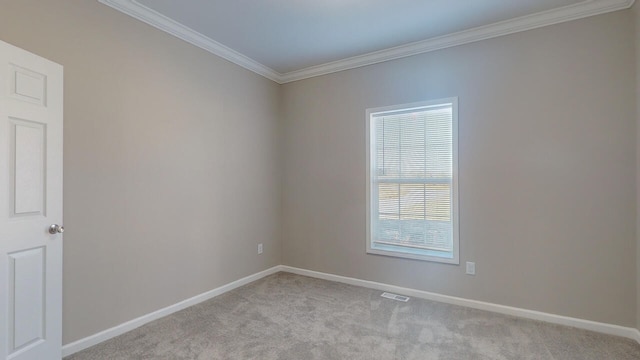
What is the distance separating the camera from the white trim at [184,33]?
249 centimetres

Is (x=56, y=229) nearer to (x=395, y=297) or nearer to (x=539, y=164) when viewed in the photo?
(x=395, y=297)

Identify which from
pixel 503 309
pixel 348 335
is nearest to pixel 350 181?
pixel 348 335

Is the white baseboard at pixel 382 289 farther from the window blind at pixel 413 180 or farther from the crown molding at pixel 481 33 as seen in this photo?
the crown molding at pixel 481 33

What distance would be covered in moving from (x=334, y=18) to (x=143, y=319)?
10.2 ft

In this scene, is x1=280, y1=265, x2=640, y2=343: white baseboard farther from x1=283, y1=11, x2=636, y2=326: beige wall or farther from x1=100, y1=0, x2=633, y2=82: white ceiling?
x1=100, y1=0, x2=633, y2=82: white ceiling

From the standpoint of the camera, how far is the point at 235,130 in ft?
11.7

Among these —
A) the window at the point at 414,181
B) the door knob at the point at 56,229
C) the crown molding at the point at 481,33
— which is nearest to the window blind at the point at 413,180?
the window at the point at 414,181

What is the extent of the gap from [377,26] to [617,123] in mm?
2128

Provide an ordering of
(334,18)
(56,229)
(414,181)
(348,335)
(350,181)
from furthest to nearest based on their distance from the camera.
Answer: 1. (350,181)
2. (414,181)
3. (334,18)
4. (348,335)
5. (56,229)

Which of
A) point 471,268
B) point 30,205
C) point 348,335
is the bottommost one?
point 348,335

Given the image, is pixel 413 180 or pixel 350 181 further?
pixel 350 181

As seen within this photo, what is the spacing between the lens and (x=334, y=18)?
2.74m

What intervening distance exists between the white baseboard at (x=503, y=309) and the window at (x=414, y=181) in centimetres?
37

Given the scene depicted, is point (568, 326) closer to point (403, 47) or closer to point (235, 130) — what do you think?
point (403, 47)
